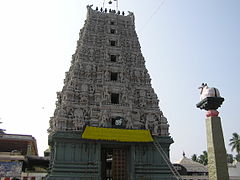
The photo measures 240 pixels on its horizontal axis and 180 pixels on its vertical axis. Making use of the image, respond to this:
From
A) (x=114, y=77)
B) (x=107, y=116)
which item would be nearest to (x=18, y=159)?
(x=107, y=116)

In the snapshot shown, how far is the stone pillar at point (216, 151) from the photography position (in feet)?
29.2

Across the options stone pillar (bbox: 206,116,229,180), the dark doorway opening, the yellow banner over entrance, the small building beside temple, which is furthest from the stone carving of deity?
stone pillar (bbox: 206,116,229,180)

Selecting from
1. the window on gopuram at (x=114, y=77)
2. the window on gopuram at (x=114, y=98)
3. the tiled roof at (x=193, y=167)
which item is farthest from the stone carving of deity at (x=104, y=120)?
the tiled roof at (x=193, y=167)

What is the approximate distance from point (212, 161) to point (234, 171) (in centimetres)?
2802

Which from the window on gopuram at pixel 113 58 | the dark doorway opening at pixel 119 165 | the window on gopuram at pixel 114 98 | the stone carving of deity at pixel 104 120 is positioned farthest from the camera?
the window on gopuram at pixel 113 58

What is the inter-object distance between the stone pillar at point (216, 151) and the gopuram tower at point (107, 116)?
12596 millimetres

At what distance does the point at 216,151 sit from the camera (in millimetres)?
9125

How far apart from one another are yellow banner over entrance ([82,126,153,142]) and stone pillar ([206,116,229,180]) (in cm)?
1249

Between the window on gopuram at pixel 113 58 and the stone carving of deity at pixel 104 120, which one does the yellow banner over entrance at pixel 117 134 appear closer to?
the stone carving of deity at pixel 104 120

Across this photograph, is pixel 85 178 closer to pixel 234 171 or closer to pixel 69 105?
pixel 69 105

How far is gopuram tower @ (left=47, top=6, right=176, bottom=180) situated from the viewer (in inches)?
824

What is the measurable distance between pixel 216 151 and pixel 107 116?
14999 mm

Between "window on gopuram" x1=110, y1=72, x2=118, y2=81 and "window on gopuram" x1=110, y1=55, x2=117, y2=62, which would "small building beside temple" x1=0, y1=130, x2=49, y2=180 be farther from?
"window on gopuram" x1=110, y1=55, x2=117, y2=62

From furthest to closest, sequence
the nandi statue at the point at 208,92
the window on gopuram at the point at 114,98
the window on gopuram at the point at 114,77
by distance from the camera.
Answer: the window on gopuram at the point at 114,77
the window on gopuram at the point at 114,98
the nandi statue at the point at 208,92
